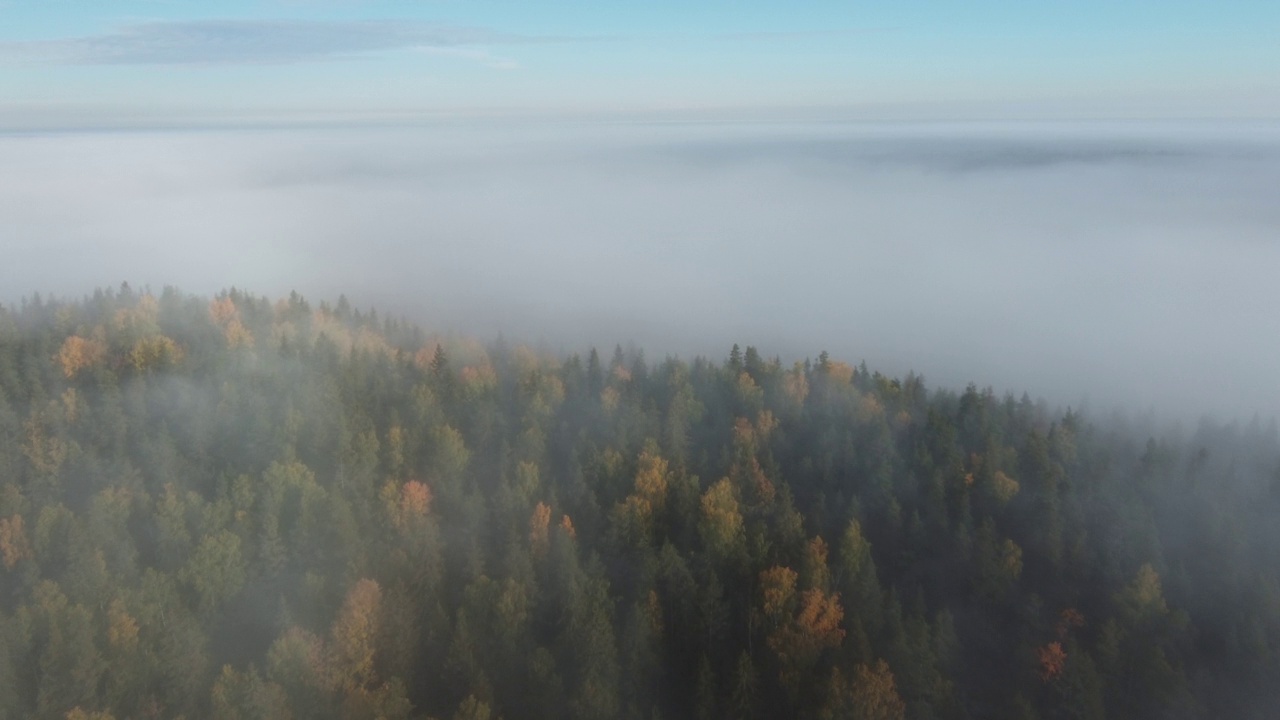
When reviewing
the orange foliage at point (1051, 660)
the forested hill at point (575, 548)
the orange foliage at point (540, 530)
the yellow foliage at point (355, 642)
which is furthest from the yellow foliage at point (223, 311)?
the orange foliage at point (1051, 660)

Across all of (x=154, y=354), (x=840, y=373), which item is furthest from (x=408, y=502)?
(x=840, y=373)

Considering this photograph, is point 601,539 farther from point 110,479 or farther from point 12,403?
point 12,403

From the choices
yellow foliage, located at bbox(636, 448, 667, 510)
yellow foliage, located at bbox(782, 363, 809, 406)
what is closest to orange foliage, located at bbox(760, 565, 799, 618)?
yellow foliage, located at bbox(636, 448, 667, 510)

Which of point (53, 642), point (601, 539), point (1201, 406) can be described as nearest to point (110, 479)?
point (53, 642)

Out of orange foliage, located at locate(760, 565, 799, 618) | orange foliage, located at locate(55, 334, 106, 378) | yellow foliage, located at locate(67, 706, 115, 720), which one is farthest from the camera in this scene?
orange foliage, located at locate(55, 334, 106, 378)

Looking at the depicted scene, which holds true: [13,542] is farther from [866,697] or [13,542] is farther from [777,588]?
[866,697]

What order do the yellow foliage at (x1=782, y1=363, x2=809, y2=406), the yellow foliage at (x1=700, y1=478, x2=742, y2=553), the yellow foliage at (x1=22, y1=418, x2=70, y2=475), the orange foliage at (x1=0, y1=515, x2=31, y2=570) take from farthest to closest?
1. the yellow foliage at (x1=782, y1=363, x2=809, y2=406)
2. the yellow foliage at (x1=700, y1=478, x2=742, y2=553)
3. the yellow foliage at (x1=22, y1=418, x2=70, y2=475)
4. the orange foliage at (x1=0, y1=515, x2=31, y2=570)

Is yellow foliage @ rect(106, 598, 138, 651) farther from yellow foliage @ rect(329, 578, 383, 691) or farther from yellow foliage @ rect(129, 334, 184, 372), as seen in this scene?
yellow foliage @ rect(129, 334, 184, 372)
